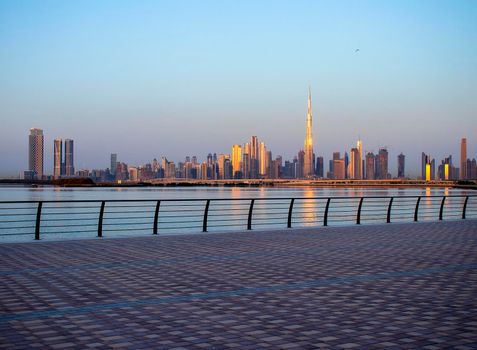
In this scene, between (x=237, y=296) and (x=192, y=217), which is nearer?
(x=237, y=296)

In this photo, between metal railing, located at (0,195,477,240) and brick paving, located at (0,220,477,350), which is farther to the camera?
metal railing, located at (0,195,477,240)

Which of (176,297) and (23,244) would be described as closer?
(176,297)

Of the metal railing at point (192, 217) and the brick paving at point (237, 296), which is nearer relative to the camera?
the brick paving at point (237, 296)

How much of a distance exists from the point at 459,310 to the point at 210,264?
5413 mm

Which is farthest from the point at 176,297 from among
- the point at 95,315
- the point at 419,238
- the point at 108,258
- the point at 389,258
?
the point at 419,238

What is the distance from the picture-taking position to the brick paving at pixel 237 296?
6.20 meters

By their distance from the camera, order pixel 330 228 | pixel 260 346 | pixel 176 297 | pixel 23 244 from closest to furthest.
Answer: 1. pixel 260 346
2. pixel 176 297
3. pixel 23 244
4. pixel 330 228

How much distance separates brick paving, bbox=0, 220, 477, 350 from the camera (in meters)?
6.20

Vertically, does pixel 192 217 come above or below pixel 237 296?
below

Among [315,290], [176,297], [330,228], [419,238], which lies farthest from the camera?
[330,228]

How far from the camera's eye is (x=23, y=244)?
15.6 metres

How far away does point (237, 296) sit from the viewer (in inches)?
333

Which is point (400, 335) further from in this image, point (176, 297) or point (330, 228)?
point (330, 228)

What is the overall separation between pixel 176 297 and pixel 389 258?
6200mm
